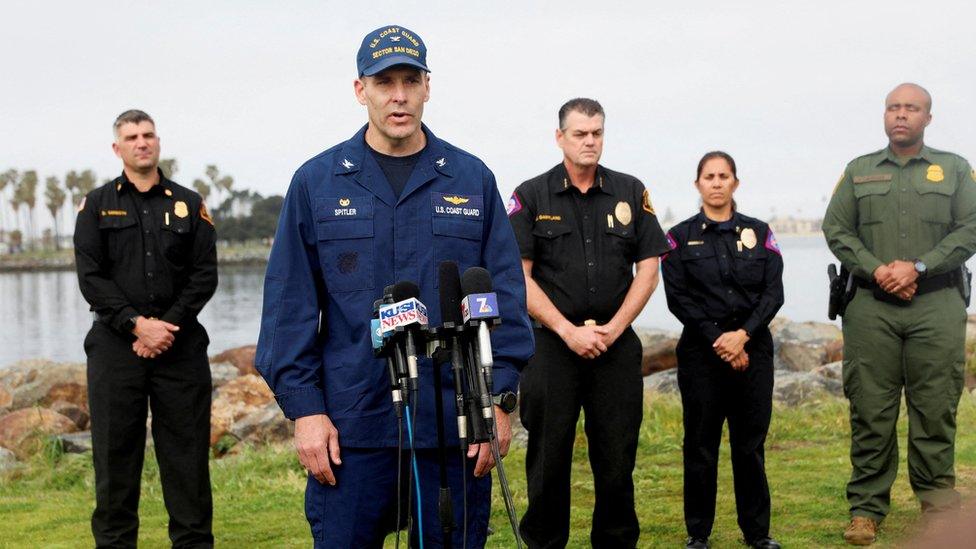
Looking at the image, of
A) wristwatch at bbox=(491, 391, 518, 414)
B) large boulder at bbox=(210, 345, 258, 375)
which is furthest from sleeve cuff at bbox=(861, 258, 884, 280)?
large boulder at bbox=(210, 345, 258, 375)

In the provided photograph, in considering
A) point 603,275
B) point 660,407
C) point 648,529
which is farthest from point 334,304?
point 660,407

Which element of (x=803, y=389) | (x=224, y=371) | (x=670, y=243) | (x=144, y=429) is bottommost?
(x=224, y=371)

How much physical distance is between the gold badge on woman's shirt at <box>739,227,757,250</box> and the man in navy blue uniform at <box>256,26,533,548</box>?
2768mm

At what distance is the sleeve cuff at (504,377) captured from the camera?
3197 mm

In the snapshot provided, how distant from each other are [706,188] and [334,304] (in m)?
3.11

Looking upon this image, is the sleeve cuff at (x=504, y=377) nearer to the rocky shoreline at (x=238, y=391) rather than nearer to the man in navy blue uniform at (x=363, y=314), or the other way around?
the man in navy blue uniform at (x=363, y=314)

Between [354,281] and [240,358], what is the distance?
636 inches

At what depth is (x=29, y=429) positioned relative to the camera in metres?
10.0

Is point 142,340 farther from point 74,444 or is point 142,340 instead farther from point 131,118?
point 74,444

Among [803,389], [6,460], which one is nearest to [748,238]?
[803,389]

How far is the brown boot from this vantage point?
223 inches

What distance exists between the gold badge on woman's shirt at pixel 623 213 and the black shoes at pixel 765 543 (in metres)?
1.84

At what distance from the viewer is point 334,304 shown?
327 cm

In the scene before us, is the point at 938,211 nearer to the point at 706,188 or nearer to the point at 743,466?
the point at 706,188
